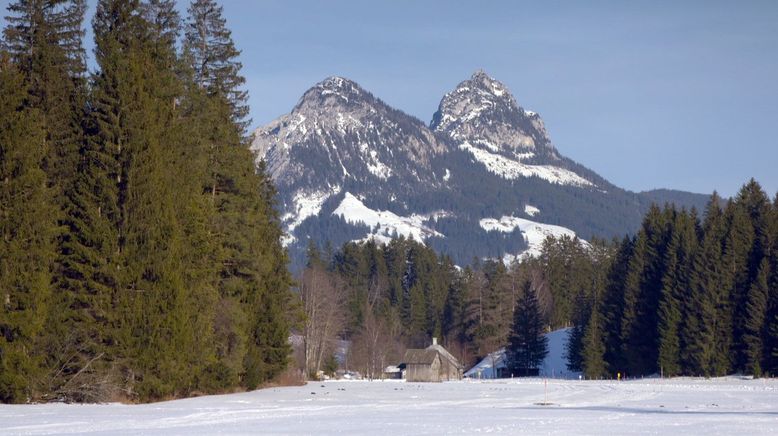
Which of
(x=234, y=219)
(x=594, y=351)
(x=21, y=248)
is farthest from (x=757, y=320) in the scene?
(x=21, y=248)

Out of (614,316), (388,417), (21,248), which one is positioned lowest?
(388,417)

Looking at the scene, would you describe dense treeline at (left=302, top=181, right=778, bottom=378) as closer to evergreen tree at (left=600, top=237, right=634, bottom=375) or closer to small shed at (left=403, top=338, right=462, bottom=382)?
evergreen tree at (left=600, top=237, right=634, bottom=375)

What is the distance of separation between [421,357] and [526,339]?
16.2m

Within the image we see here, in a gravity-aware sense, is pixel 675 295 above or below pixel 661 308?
above

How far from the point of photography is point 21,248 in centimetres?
3659

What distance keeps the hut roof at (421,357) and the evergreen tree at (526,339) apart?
14.0 meters

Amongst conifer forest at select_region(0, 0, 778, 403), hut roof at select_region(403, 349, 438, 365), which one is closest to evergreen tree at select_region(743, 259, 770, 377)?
hut roof at select_region(403, 349, 438, 365)

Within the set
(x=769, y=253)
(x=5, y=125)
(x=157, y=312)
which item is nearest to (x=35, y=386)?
(x=157, y=312)

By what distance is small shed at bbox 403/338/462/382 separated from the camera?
100 meters

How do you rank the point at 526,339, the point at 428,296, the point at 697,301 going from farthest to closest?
the point at 428,296
the point at 526,339
the point at 697,301

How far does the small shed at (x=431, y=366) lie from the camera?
330 ft

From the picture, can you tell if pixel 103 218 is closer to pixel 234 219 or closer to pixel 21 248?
pixel 21 248

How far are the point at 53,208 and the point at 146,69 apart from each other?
725 centimetres

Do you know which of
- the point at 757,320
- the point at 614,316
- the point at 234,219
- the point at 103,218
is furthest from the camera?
the point at 614,316
